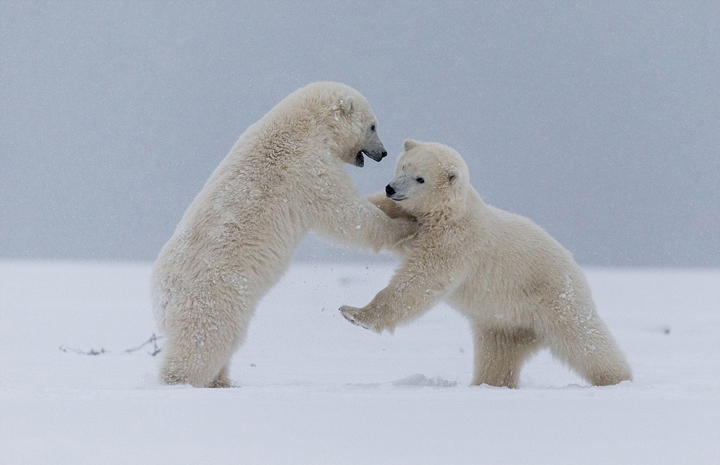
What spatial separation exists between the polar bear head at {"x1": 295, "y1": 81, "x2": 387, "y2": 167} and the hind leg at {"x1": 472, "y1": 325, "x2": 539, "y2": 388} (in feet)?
4.82

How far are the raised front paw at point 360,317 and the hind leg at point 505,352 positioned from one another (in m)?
1.08

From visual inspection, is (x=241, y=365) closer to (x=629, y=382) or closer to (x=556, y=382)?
(x=556, y=382)

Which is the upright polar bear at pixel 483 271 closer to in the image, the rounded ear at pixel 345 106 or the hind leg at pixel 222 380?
the rounded ear at pixel 345 106

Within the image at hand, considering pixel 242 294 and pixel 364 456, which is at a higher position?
pixel 242 294

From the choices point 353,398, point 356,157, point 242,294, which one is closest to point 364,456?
point 353,398

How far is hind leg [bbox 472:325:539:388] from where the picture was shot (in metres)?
5.60

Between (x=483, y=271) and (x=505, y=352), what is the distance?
756mm

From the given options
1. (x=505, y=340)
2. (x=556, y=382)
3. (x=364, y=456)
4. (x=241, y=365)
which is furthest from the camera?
(x=241, y=365)

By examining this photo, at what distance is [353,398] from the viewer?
3.62m

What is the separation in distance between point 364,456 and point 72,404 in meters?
1.29

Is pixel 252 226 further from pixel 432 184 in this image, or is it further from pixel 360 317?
pixel 432 184

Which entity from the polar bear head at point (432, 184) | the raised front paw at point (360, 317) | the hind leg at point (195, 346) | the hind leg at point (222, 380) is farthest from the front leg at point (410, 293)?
the hind leg at point (222, 380)

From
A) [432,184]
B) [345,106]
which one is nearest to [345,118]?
[345,106]

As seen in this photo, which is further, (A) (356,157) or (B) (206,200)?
(A) (356,157)
